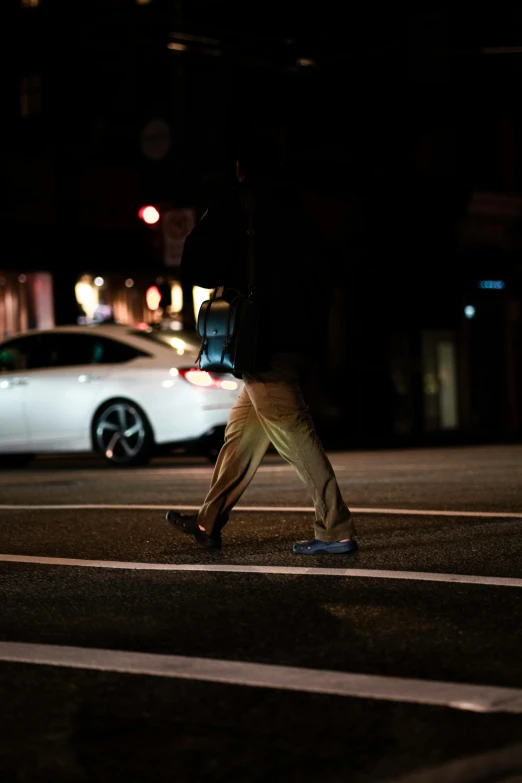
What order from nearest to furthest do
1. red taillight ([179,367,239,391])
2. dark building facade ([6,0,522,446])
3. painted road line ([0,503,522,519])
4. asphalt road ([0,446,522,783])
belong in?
asphalt road ([0,446,522,783]) → painted road line ([0,503,522,519]) → red taillight ([179,367,239,391]) → dark building facade ([6,0,522,446])

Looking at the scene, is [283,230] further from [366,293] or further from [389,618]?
[366,293]

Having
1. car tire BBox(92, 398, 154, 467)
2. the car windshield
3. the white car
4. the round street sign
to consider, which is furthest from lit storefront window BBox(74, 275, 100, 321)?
car tire BBox(92, 398, 154, 467)

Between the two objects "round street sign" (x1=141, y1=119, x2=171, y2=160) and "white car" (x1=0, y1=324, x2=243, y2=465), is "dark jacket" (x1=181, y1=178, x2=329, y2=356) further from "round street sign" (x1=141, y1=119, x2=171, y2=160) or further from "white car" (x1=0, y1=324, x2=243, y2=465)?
"round street sign" (x1=141, y1=119, x2=171, y2=160)

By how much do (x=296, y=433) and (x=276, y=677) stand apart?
2.63 meters

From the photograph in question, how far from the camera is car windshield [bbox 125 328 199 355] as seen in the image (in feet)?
52.6

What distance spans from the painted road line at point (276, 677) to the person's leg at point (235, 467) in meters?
2.31

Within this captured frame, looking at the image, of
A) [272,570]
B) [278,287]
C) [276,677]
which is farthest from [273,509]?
[276,677]

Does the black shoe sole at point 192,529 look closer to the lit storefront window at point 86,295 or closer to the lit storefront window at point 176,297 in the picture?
the lit storefront window at point 86,295

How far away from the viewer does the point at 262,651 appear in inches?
191

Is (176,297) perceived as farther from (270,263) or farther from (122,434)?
(270,263)

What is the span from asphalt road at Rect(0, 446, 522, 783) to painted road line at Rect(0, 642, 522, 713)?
1 centimetres

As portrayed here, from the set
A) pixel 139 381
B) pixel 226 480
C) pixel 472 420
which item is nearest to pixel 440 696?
pixel 226 480

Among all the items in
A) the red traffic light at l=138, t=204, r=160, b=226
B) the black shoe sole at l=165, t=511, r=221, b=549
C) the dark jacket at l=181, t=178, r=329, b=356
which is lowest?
the black shoe sole at l=165, t=511, r=221, b=549

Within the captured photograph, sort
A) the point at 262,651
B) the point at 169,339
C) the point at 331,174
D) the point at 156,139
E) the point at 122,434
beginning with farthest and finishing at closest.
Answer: the point at 331,174
the point at 156,139
the point at 169,339
the point at 122,434
the point at 262,651
